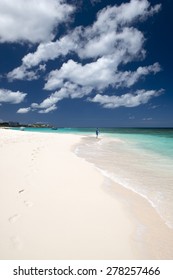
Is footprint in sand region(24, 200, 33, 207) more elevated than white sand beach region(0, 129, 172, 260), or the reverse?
footprint in sand region(24, 200, 33, 207)

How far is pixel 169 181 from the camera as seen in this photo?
779cm

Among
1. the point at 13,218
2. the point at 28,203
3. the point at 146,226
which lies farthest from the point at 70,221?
the point at 146,226

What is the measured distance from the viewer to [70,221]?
4199 millimetres

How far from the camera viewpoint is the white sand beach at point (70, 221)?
130 inches

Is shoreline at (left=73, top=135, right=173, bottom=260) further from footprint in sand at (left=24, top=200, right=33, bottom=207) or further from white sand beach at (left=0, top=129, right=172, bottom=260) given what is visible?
footprint in sand at (left=24, top=200, right=33, bottom=207)

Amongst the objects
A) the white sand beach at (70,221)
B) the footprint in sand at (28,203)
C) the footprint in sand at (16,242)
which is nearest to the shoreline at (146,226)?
the white sand beach at (70,221)

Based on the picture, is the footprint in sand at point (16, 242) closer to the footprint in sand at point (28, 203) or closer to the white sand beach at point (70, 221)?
the white sand beach at point (70, 221)

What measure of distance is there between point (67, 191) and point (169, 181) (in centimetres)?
414

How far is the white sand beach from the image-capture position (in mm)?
3314

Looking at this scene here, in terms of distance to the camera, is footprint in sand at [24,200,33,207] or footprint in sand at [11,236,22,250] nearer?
footprint in sand at [11,236,22,250]

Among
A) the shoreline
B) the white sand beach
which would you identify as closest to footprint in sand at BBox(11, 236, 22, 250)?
the white sand beach

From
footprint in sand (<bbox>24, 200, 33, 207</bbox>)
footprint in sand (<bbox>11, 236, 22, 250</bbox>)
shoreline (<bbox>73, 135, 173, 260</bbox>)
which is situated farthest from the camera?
footprint in sand (<bbox>24, 200, 33, 207</bbox>)

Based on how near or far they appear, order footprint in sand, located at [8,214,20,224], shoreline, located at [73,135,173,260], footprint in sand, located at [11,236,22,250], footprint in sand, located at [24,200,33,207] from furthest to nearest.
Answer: footprint in sand, located at [24,200,33,207] → footprint in sand, located at [8,214,20,224] → shoreline, located at [73,135,173,260] → footprint in sand, located at [11,236,22,250]
